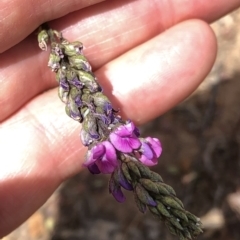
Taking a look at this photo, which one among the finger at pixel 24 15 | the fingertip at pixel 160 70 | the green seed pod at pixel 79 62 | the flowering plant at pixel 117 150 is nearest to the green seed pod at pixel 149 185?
the flowering plant at pixel 117 150

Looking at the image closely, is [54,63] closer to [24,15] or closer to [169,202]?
[24,15]

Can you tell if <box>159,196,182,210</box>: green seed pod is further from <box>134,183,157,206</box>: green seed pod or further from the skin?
the skin

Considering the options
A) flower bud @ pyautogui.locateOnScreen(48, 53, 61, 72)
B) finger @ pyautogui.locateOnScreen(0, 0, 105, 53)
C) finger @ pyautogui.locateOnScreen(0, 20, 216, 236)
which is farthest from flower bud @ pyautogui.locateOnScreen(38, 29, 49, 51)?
finger @ pyautogui.locateOnScreen(0, 20, 216, 236)

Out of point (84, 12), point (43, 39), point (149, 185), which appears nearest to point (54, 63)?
point (43, 39)

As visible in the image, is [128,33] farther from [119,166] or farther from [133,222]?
[133,222]

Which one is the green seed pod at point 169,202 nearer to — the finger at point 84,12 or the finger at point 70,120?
the finger at point 70,120
